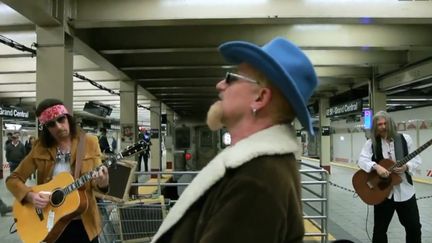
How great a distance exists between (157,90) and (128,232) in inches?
543

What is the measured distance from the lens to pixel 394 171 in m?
4.77

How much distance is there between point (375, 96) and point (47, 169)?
38.9 ft

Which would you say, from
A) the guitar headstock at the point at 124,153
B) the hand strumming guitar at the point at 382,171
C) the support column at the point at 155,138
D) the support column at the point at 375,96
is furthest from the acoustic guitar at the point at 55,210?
the support column at the point at 155,138

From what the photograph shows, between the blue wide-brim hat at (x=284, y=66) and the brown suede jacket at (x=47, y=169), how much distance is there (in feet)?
7.23

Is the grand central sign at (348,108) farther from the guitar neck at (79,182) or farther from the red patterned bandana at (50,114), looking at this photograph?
the red patterned bandana at (50,114)

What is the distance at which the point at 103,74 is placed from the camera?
563 inches

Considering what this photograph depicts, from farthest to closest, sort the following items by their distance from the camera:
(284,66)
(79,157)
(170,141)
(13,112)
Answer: (170,141) < (13,112) < (79,157) < (284,66)

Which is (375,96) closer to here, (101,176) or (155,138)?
(155,138)

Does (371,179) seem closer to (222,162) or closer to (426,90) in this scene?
(222,162)

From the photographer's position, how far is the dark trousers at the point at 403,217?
15.6 feet

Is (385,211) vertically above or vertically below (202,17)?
below

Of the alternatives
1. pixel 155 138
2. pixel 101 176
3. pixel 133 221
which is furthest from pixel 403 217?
pixel 155 138

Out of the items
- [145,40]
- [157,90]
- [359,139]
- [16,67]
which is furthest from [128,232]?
[359,139]

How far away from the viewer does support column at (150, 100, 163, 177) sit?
786 inches
